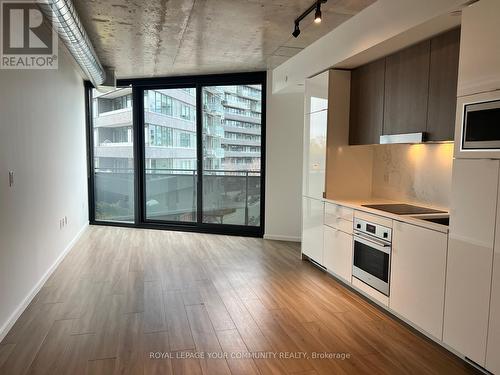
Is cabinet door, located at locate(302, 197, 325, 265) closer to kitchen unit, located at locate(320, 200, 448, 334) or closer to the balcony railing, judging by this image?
kitchen unit, located at locate(320, 200, 448, 334)

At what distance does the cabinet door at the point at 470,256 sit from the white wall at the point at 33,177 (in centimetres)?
330

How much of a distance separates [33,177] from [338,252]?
10.7ft

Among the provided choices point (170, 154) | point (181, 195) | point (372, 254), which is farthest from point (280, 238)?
point (372, 254)

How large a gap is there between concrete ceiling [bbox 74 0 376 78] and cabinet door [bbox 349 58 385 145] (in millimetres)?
589

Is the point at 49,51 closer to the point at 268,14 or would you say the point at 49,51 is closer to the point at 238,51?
the point at 238,51

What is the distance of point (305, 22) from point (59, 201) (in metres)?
3.76

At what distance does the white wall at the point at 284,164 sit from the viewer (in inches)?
234

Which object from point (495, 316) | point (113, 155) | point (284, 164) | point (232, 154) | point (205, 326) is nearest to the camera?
point (495, 316)

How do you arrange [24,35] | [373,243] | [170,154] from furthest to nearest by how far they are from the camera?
[170,154], [24,35], [373,243]

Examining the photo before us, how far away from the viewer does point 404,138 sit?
3.21m

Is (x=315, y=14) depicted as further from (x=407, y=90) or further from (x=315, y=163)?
(x=315, y=163)

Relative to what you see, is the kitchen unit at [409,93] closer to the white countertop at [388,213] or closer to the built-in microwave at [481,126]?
the built-in microwave at [481,126]

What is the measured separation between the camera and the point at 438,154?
3.40m

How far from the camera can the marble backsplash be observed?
11.0ft
